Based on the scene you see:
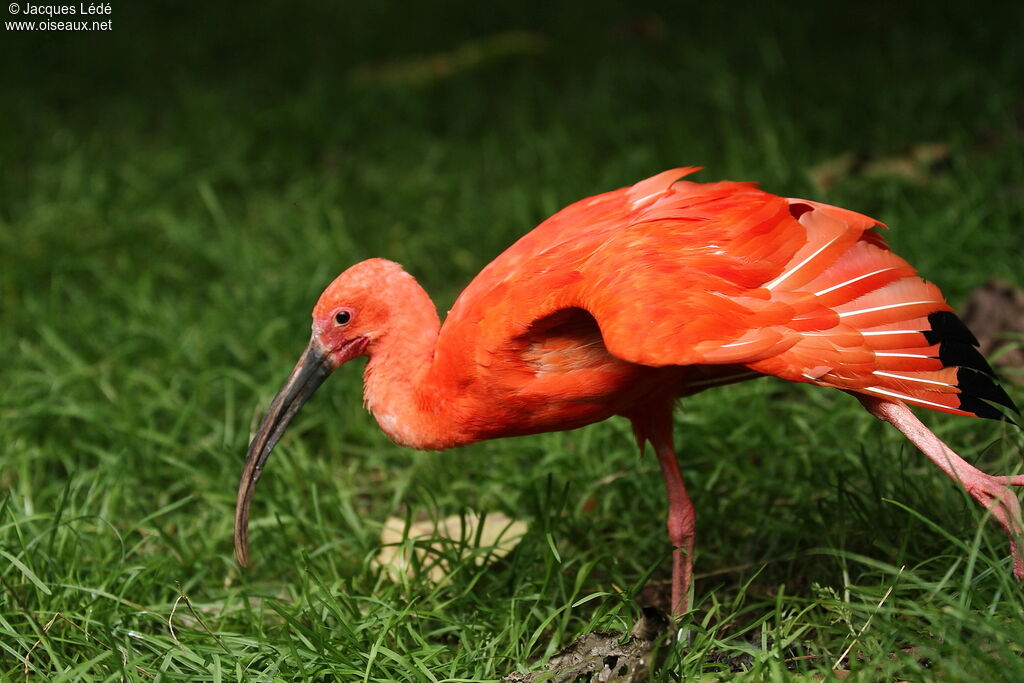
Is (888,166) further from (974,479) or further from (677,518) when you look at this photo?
(974,479)

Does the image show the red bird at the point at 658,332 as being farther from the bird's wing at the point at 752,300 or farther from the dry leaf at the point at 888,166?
the dry leaf at the point at 888,166

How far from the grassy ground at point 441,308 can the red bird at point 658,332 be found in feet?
1.19

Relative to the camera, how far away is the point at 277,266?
214 inches

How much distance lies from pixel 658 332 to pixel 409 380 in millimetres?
966

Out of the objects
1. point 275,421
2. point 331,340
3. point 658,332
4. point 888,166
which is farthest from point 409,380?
point 888,166

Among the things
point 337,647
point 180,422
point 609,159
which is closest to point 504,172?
point 609,159

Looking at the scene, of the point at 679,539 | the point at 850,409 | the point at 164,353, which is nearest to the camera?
the point at 679,539

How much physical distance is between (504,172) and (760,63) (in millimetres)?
1843

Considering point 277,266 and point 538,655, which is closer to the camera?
point 538,655

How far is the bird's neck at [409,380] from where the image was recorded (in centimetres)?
321

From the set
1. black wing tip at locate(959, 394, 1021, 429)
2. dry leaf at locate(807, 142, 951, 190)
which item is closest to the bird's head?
black wing tip at locate(959, 394, 1021, 429)

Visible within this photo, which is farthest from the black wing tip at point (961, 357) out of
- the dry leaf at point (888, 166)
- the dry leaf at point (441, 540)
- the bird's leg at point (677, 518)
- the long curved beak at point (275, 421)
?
the dry leaf at point (888, 166)

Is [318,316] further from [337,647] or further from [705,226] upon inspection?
[705,226]

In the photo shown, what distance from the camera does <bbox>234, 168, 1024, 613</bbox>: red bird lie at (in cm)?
268
